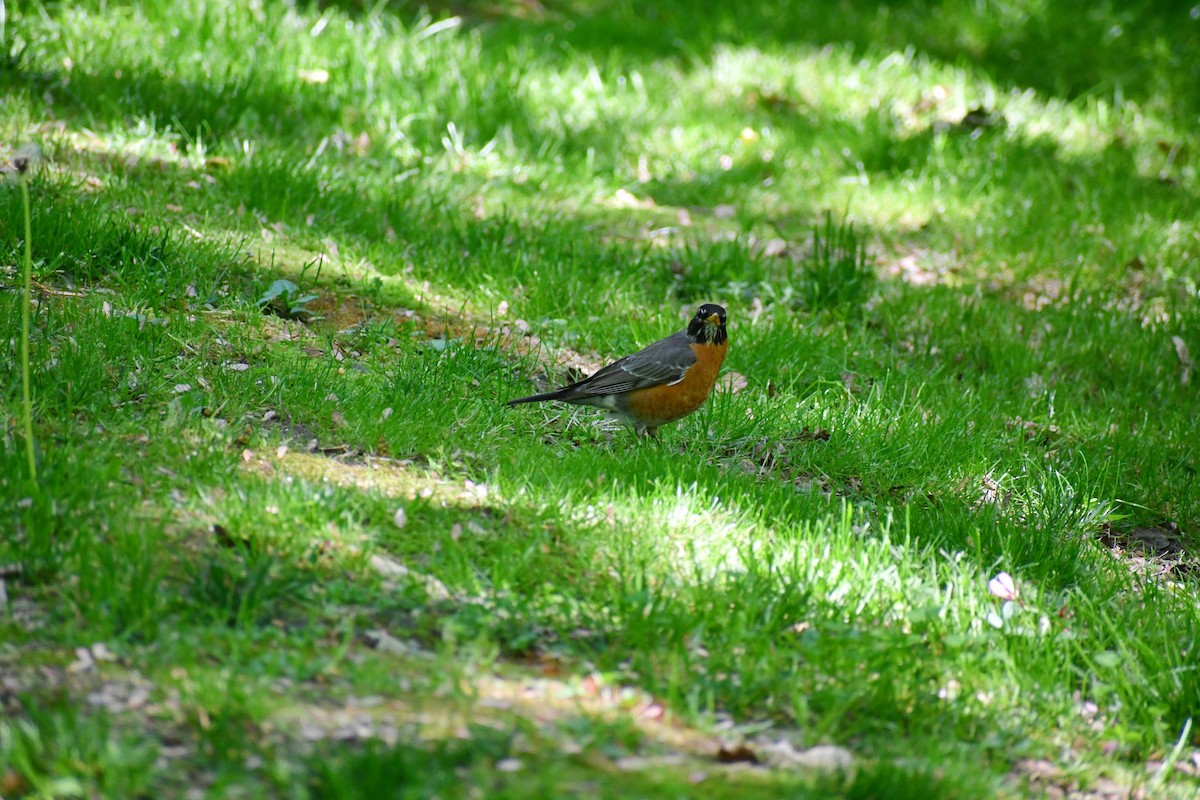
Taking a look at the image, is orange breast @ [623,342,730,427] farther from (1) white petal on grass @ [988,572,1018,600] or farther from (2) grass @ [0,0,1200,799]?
(1) white petal on grass @ [988,572,1018,600]

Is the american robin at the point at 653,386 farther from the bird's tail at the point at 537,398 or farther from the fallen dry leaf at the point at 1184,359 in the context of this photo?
the fallen dry leaf at the point at 1184,359

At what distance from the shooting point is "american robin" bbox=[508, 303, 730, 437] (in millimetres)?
5129

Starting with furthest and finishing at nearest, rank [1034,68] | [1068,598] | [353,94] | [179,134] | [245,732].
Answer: [1034,68]
[353,94]
[179,134]
[1068,598]
[245,732]

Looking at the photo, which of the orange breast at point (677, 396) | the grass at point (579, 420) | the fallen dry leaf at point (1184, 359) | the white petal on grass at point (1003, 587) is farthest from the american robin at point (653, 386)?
the fallen dry leaf at point (1184, 359)

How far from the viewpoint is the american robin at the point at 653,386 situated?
5.13 m

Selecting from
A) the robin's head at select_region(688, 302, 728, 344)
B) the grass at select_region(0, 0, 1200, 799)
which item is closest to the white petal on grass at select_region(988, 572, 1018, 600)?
the grass at select_region(0, 0, 1200, 799)

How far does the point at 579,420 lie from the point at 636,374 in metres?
0.40

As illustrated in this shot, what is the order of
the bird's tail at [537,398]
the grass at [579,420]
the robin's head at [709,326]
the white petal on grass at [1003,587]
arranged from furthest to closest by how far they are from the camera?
the robin's head at [709,326] → the bird's tail at [537,398] → the white petal on grass at [1003,587] → the grass at [579,420]

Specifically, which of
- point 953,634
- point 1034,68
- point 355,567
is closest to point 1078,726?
point 953,634

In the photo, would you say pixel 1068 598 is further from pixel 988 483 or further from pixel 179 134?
pixel 179 134

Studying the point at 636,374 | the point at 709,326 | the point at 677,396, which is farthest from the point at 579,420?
the point at 709,326

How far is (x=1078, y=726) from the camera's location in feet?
11.7

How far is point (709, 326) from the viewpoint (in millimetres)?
5445

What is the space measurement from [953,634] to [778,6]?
8.52 m
